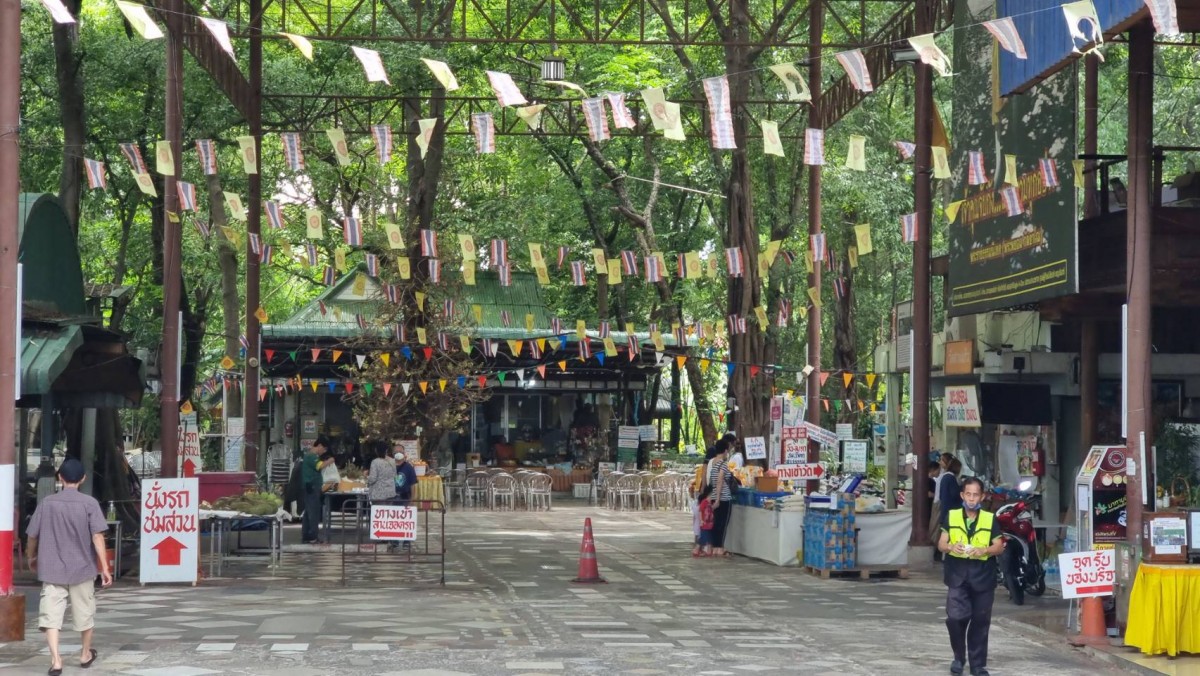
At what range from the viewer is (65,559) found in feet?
38.7

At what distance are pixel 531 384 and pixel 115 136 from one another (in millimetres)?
15839

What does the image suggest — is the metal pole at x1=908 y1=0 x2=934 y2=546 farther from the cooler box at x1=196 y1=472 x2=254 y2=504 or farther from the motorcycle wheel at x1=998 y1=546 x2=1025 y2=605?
the cooler box at x1=196 y1=472 x2=254 y2=504

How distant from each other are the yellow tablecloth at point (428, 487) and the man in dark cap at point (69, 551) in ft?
61.4

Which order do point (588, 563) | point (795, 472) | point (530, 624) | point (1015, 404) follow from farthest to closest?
point (795, 472)
point (1015, 404)
point (588, 563)
point (530, 624)

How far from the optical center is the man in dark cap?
11766 millimetres

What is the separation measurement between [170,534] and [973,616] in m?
9.87

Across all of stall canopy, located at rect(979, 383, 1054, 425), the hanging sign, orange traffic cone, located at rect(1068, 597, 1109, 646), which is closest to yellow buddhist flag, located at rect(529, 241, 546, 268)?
the hanging sign

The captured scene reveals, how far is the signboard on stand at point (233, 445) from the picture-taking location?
33.1m

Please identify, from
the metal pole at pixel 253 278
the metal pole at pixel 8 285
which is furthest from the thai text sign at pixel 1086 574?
the metal pole at pixel 253 278

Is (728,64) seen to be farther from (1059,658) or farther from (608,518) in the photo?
(1059,658)

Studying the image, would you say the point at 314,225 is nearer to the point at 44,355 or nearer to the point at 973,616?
the point at 44,355

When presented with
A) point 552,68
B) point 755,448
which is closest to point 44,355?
point 755,448

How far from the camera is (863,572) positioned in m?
20.3

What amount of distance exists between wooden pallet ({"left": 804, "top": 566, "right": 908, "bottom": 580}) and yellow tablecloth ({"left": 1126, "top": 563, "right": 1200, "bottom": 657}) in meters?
7.13
